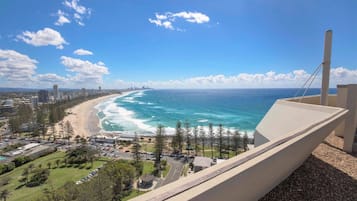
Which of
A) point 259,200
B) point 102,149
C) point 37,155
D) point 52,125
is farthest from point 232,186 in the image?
point 52,125

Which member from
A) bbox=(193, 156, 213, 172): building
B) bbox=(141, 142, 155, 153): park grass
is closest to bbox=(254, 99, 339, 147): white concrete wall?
bbox=(193, 156, 213, 172): building

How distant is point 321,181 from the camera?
3982mm

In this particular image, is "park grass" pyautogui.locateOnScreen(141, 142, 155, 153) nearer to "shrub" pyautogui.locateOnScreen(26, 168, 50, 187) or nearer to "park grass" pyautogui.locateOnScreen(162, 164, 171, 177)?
"park grass" pyautogui.locateOnScreen(162, 164, 171, 177)

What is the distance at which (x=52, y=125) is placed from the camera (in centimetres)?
4475

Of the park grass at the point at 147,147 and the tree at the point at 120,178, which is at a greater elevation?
the tree at the point at 120,178

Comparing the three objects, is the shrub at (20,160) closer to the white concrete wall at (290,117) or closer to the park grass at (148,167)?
the park grass at (148,167)

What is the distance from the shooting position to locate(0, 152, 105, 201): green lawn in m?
16.7

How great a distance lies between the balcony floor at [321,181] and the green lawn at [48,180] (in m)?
20.5

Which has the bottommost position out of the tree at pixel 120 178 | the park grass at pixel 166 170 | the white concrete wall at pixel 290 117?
the park grass at pixel 166 170

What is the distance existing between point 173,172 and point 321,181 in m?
17.8

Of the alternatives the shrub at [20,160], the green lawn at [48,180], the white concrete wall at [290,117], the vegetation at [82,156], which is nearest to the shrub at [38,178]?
the green lawn at [48,180]

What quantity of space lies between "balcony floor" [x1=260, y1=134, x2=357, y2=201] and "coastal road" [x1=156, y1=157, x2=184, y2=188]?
47.2 feet

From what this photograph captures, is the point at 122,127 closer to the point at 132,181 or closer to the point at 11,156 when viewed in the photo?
the point at 11,156

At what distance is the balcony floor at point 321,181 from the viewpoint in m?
3.47
